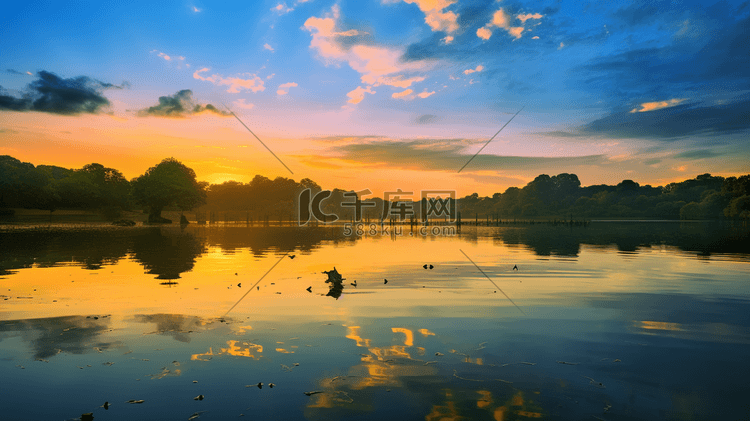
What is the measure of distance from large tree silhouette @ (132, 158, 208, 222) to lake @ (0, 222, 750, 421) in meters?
100

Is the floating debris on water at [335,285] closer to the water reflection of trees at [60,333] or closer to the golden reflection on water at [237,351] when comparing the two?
the golden reflection on water at [237,351]

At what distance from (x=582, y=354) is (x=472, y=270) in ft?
55.7

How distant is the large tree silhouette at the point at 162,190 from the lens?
112 meters

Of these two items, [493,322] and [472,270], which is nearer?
[493,322]

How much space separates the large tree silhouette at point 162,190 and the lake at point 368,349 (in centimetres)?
10042

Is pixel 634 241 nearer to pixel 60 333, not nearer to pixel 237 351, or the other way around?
pixel 237 351

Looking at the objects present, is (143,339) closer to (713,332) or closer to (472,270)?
(713,332)

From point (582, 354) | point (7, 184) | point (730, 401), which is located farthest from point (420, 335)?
point (7, 184)

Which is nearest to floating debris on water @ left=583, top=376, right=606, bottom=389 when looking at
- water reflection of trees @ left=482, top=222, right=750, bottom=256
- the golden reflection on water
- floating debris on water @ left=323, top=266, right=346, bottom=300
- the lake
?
the lake

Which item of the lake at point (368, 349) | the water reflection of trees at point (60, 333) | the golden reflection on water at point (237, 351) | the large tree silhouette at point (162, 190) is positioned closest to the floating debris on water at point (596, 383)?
the lake at point (368, 349)

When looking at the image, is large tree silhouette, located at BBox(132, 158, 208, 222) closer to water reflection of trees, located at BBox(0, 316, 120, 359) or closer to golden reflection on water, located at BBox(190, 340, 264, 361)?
water reflection of trees, located at BBox(0, 316, 120, 359)

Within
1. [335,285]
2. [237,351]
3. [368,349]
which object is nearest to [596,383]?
[368,349]

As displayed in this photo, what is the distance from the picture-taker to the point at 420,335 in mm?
11438

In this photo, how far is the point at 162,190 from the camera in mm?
112250
